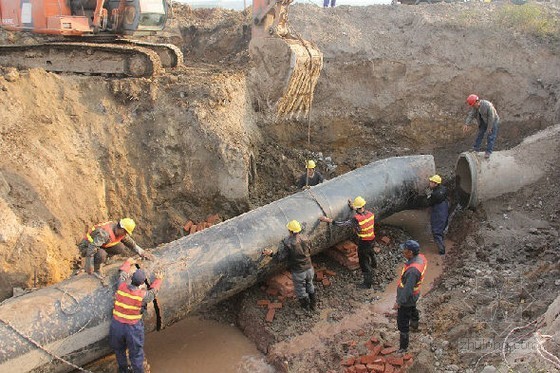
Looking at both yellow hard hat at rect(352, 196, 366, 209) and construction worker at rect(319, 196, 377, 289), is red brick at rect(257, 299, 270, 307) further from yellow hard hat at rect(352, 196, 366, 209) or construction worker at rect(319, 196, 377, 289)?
yellow hard hat at rect(352, 196, 366, 209)

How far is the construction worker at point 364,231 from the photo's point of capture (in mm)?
7523

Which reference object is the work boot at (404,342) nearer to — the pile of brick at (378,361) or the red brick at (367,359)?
the pile of brick at (378,361)

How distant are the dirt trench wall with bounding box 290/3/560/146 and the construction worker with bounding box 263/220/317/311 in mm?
4759

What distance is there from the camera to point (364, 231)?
7559 millimetres

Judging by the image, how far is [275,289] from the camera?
7.57m

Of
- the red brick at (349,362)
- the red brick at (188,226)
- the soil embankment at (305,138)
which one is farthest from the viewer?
the red brick at (188,226)

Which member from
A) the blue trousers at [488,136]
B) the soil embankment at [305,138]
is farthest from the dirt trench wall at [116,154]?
the blue trousers at [488,136]

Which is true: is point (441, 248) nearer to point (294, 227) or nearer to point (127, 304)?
point (294, 227)

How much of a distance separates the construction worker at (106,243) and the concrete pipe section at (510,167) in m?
5.92

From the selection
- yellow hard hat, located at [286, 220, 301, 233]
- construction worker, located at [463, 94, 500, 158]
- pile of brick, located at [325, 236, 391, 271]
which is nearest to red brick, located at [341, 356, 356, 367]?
yellow hard hat, located at [286, 220, 301, 233]

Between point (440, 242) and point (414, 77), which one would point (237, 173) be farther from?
point (414, 77)

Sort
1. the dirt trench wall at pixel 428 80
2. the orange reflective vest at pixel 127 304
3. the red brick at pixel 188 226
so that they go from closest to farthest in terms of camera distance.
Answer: the orange reflective vest at pixel 127 304 < the red brick at pixel 188 226 < the dirt trench wall at pixel 428 80

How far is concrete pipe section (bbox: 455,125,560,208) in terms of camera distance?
902 centimetres

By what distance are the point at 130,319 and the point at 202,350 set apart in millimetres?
1662
